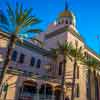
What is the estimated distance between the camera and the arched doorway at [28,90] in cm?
2560

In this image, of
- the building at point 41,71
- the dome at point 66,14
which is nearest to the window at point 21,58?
the building at point 41,71

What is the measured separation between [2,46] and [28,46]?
611 cm

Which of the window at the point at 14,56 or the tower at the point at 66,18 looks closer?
the window at the point at 14,56

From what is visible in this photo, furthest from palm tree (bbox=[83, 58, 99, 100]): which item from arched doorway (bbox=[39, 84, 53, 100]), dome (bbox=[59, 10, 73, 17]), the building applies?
dome (bbox=[59, 10, 73, 17])

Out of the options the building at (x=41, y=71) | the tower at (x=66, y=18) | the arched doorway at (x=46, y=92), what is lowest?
the arched doorway at (x=46, y=92)

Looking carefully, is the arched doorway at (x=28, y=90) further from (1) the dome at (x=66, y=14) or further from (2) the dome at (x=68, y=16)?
(1) the dome at (x=66, y=14)

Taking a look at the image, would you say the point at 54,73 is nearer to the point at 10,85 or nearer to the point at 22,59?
the point at 22,59

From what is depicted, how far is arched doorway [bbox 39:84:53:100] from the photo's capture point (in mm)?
28672

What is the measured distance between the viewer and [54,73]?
124ft

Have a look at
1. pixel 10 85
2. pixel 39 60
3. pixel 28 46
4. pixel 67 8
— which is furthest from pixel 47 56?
pixel 67 8

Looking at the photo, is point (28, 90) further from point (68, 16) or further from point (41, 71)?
point (68, 16)

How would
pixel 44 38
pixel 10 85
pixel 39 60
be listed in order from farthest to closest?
1. pixel 44 38
2. pixel 39 60
3. pixel 10 85

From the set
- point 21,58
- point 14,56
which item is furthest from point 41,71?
point 14,56

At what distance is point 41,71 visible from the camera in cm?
3544
